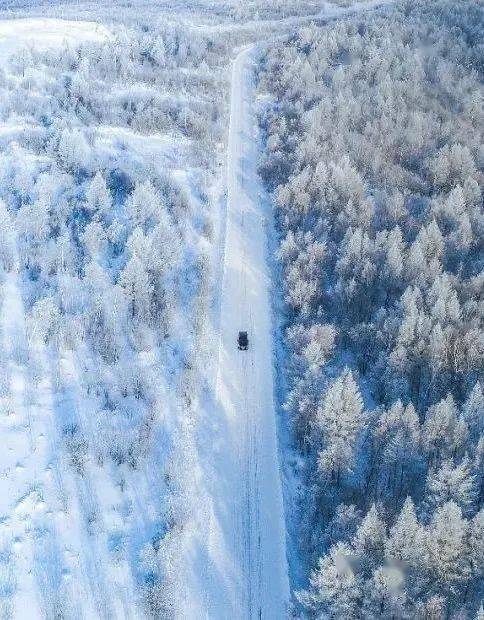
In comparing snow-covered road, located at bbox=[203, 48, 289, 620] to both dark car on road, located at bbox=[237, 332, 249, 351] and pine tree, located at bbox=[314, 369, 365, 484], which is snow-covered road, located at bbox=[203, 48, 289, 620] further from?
pine tree, located at bbox=[314, 369, 365, 484]

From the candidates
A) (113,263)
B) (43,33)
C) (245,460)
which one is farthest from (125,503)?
(43,33)

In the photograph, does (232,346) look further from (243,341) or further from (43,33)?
(43,33)

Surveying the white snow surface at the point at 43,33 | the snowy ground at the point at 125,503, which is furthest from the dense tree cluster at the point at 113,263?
the white snow surface at the point at 43,33

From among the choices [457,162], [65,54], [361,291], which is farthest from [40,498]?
[65,54]

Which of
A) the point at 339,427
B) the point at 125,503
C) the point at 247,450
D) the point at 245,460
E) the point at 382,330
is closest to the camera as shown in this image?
the point at 125,503

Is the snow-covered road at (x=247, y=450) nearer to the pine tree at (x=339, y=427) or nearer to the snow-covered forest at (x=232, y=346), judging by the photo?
the snow-covered forest at (x=232, y=346)

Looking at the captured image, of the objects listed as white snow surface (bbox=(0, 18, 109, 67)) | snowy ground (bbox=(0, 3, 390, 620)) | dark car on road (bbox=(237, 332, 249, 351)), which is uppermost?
white snow surface (bbox=(0, 18, 109, 67))

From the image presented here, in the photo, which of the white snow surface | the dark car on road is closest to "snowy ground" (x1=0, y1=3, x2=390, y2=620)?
the dark car on road
